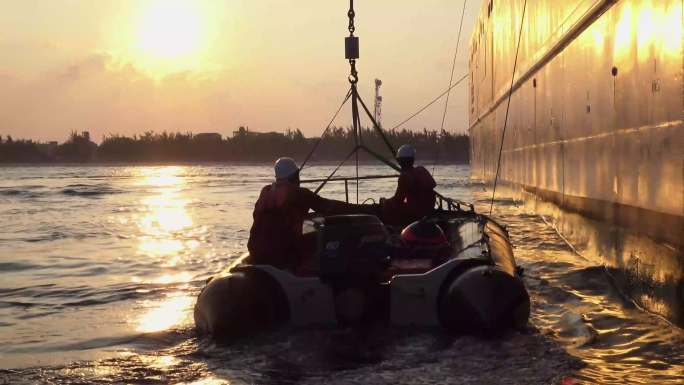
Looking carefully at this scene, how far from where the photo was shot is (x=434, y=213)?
11.3 metres

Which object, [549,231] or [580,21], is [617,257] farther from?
[549,231]

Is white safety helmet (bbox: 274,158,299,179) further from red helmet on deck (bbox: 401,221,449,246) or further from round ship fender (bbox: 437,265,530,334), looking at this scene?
round ship fender (bbox: 437,265,530,334)

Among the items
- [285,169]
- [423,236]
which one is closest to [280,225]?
[285,169]

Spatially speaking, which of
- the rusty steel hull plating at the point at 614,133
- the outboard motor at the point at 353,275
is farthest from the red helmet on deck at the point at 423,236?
the rusty steel hull plating at the point at 614,133

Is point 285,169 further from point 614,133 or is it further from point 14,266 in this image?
point 14,266

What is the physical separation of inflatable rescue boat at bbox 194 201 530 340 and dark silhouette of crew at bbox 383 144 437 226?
9.15 ft

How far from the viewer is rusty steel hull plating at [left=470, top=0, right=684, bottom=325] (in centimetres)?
649

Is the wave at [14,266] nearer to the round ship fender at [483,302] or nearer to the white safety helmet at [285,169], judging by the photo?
the white safety helmet at [285,169]

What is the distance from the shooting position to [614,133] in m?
8.59

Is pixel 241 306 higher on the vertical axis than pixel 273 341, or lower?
higher

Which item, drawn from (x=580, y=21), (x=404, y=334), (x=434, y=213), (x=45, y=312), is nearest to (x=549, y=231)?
(x=434, y=213)

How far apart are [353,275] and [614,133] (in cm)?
374

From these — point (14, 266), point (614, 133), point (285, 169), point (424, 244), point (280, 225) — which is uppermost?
point (614, 133)

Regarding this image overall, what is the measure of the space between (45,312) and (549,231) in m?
9.46
